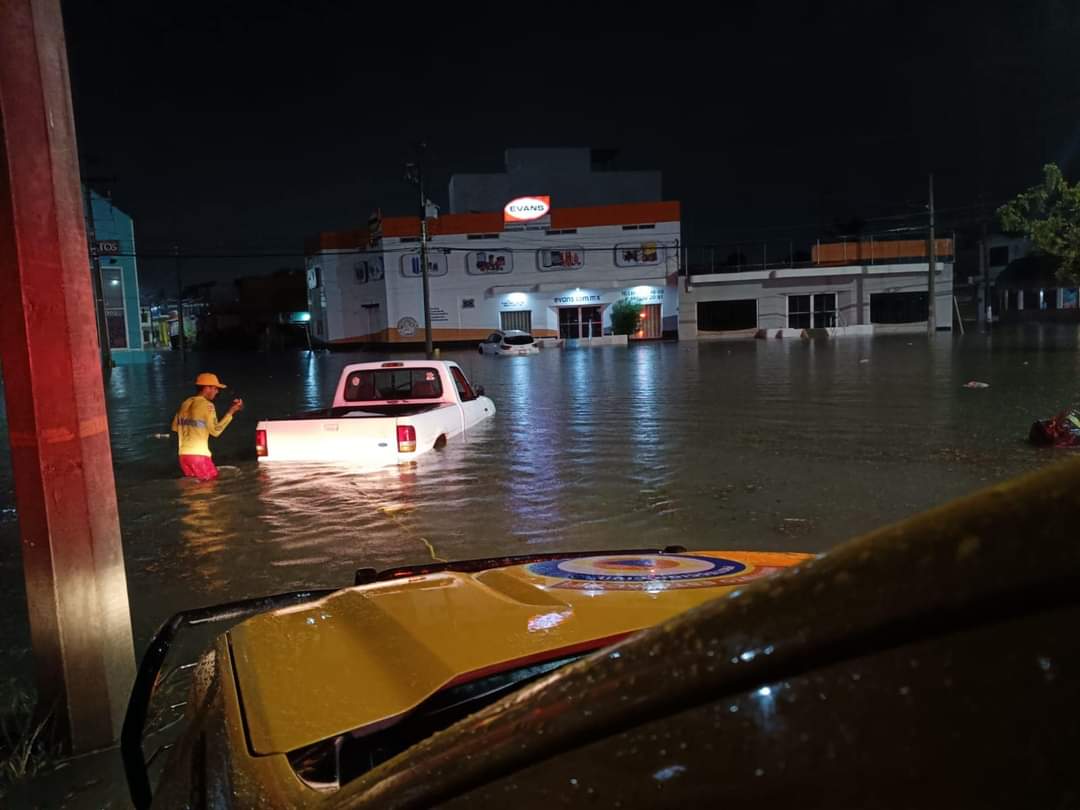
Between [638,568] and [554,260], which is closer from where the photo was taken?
[638,568]

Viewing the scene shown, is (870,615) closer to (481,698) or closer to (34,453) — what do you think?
(481,698)

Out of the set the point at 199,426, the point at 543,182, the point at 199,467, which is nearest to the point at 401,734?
the point at 199,426

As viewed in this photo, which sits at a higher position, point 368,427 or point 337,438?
point 368,427

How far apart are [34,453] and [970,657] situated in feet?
12.1

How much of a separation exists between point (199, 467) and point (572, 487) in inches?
183

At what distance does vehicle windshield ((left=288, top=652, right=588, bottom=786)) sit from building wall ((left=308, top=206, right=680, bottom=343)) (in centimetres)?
5552

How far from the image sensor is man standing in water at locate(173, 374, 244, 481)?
31.8ft

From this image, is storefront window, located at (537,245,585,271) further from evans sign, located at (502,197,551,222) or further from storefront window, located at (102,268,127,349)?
storefront window, located at (102,268,127,349)

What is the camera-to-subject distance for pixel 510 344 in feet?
146

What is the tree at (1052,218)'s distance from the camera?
939 inches

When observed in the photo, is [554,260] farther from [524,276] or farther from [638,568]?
[638,568]

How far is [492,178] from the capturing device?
6462 centimetres

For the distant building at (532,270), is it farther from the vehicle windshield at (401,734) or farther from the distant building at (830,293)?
the vehicle windshield at (401,734)

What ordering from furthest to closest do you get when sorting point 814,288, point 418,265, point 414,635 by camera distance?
point 418,265 → point 814,288 → point 414,635
